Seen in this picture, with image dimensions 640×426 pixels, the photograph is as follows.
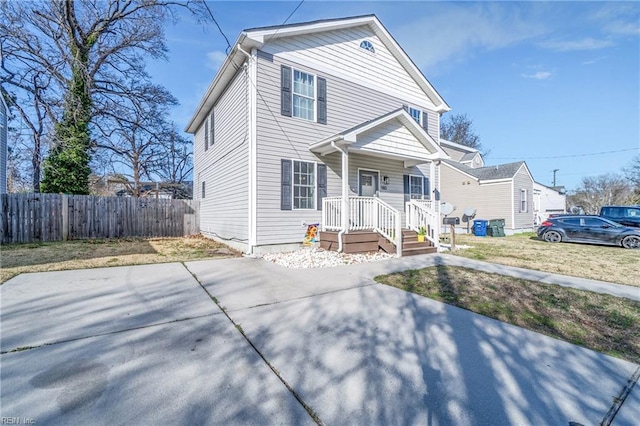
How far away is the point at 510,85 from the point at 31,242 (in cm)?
2448

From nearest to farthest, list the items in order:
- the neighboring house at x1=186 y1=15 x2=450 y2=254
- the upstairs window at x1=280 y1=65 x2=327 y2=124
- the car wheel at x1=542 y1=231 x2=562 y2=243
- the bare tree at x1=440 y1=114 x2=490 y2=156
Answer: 1. the neighboring house at x1=186 y1=15 x2=450 y2=254
2. the upstairs window at x1=280 y1=65 x2=327 y2=124
3. the car wheel at x1=542 y1=231 x2=562 y2=243
4. the bare tree at x1=440 y1=114 x2=490 y2=156

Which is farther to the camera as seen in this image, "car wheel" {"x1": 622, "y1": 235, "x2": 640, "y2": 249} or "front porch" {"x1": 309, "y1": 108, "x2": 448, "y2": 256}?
"car wheel" {"x1": 622, "y1": 235, "x2": 640, "y2": 249}

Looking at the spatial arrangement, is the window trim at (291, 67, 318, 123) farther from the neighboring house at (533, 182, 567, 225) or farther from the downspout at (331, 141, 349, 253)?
the neighboring house at (533, 182, 567, 225)

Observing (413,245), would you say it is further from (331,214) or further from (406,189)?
(406,189)

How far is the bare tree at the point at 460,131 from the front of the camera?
1334 inches

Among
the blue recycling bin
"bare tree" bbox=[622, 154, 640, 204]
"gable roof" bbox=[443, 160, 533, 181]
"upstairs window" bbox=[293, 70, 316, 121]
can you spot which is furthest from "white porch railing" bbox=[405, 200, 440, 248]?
"bare tree" bbox=[622, 154, 640, 204]

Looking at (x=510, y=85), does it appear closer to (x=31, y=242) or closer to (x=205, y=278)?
(x=205, y=278)

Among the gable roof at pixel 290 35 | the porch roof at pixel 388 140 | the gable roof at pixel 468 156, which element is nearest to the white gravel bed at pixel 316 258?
the porch roof at pixel 388 140

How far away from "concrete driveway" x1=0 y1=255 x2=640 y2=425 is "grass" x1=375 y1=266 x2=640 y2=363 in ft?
1.15

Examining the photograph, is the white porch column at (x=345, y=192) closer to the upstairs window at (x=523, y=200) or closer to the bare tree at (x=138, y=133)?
the upstairs window at (x=523, y=200)

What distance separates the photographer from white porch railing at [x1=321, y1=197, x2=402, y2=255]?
8578 mm

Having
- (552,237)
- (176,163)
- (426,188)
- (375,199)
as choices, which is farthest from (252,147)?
(176,163)

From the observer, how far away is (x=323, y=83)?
9461 millimetres

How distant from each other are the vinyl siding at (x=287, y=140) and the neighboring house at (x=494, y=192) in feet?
36.2
